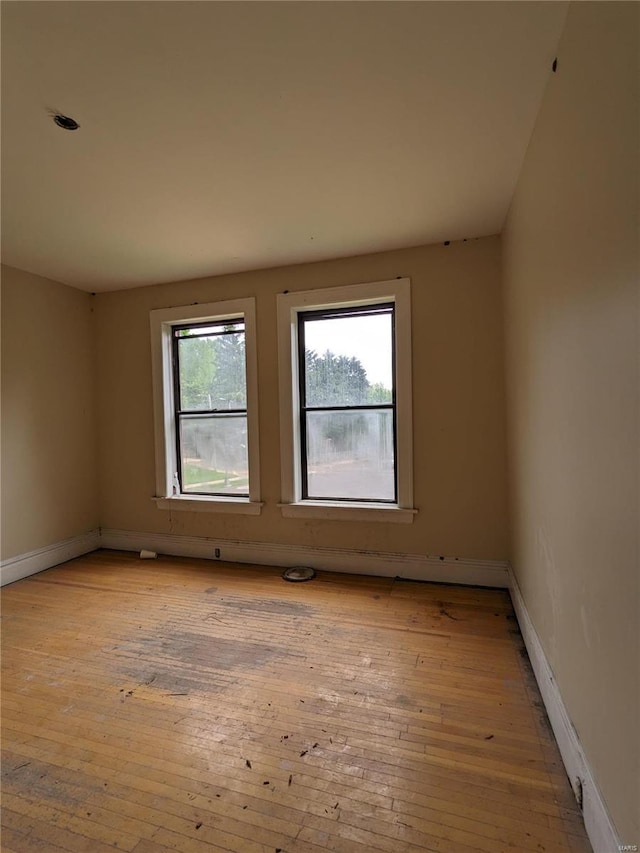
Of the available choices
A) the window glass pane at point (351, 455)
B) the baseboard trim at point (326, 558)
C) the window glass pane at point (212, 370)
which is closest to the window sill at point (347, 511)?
the window glass pane at point (351, 455)

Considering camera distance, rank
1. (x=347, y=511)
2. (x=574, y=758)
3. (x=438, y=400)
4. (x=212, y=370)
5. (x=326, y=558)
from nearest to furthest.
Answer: (x=574, y=758), (x=438, y=400), (x=347, y=511), (x=326, y=558), (x=212, y=370)

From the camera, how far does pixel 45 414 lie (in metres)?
3.61

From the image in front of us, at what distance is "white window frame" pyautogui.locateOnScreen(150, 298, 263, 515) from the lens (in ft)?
11.5

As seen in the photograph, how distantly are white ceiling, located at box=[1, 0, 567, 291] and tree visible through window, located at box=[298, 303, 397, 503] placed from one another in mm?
741

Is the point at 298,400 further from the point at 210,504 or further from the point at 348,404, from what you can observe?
the point at 210,504

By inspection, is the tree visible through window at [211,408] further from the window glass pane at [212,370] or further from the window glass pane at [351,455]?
the window glass pane at [351,455]

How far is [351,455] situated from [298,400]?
0.68 meters

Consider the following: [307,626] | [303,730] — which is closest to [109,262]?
[307,626]

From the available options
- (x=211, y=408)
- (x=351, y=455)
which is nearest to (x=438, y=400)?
(x=351, y=455)

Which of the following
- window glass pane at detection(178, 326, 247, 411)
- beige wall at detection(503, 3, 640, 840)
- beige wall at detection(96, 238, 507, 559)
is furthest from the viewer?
window glass pane at detection(178, 326, 247, 411)

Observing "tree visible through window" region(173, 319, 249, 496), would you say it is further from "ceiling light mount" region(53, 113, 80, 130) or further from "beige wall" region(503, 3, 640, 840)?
"beige wall" region(503, 3, 640, 840)

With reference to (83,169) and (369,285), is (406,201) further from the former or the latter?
(83,169)

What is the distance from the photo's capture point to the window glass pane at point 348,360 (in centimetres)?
328

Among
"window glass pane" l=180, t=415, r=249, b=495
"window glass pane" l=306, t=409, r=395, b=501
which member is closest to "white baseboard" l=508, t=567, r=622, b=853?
"window glass pane" l=306, t=409, r=395, b=501
